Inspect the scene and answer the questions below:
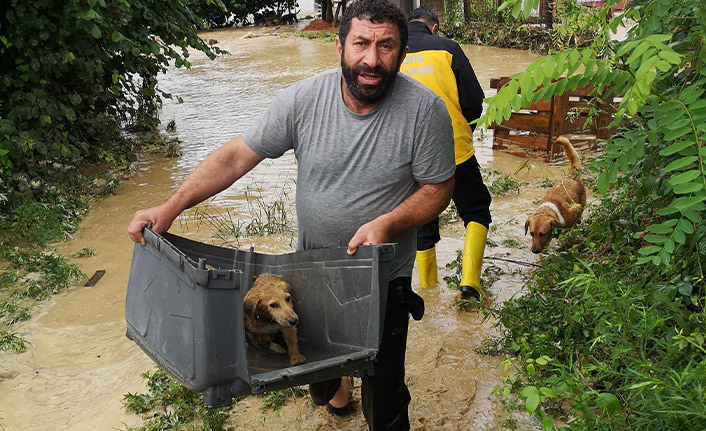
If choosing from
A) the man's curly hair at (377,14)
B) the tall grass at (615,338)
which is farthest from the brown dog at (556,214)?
the man's curly hair at (377,14)

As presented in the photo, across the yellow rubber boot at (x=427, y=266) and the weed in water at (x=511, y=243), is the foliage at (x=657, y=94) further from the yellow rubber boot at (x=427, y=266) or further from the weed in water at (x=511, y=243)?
the weed in water at (x=511, y=243)

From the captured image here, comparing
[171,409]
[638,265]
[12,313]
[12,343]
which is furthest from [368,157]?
[12,313]

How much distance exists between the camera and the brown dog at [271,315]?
10.0 feet

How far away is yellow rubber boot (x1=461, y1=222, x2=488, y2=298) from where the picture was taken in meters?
5.21

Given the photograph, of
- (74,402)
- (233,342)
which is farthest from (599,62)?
(74,402)

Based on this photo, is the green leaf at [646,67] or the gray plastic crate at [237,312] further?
the gray plastic crate at [237,312]

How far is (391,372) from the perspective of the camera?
3.20m

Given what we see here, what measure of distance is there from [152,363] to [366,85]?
2719 mm

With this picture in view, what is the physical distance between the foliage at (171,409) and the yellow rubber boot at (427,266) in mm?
2015

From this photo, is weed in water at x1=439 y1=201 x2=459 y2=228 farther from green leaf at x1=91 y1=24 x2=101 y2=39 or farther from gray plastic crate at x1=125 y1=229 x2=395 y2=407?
green leaf at x1=91 y1=24 x2=101 y2=39

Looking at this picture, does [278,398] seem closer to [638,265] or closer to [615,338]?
[615,338]

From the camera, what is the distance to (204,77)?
61.2ft

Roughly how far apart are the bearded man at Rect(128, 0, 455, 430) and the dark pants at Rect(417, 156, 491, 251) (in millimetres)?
1898

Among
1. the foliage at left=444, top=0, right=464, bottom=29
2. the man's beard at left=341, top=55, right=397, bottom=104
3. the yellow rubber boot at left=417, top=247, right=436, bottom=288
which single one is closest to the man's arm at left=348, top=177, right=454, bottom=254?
the man's beard at left=341, top=55, right=397, bottom=104
